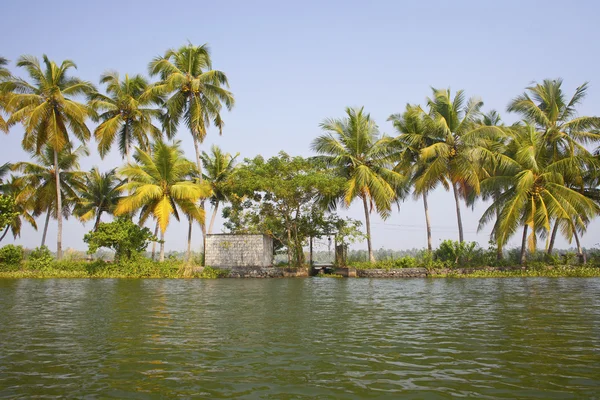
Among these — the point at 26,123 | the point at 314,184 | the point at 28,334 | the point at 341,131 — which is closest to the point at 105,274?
the point at 26,123

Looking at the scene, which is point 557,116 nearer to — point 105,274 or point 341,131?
point 341,131

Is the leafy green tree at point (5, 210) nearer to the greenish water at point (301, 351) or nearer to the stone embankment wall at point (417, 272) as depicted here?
the greenish water at point (301, 351)

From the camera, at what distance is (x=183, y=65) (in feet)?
104

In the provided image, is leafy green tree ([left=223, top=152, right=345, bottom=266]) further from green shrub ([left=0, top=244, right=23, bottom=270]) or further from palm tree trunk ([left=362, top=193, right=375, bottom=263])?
green shrub ([left=0, top=244, right=23, bottom=270])

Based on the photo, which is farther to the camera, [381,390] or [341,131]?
[341,131]

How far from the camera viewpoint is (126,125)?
33625 mm

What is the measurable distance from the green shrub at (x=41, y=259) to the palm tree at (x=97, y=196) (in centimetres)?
860

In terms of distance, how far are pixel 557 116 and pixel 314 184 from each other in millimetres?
16799

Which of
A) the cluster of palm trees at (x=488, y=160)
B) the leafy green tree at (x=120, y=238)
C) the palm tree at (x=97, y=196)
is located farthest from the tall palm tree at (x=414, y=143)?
the palm tree at (x=97, y=196)

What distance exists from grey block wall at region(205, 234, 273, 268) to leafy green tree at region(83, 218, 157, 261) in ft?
13.4

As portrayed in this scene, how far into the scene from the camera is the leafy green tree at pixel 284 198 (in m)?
28.9

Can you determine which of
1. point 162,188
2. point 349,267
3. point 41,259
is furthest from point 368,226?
point 41,259

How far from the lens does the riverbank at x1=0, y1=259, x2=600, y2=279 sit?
2673cm

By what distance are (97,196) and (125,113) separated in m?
10.2
